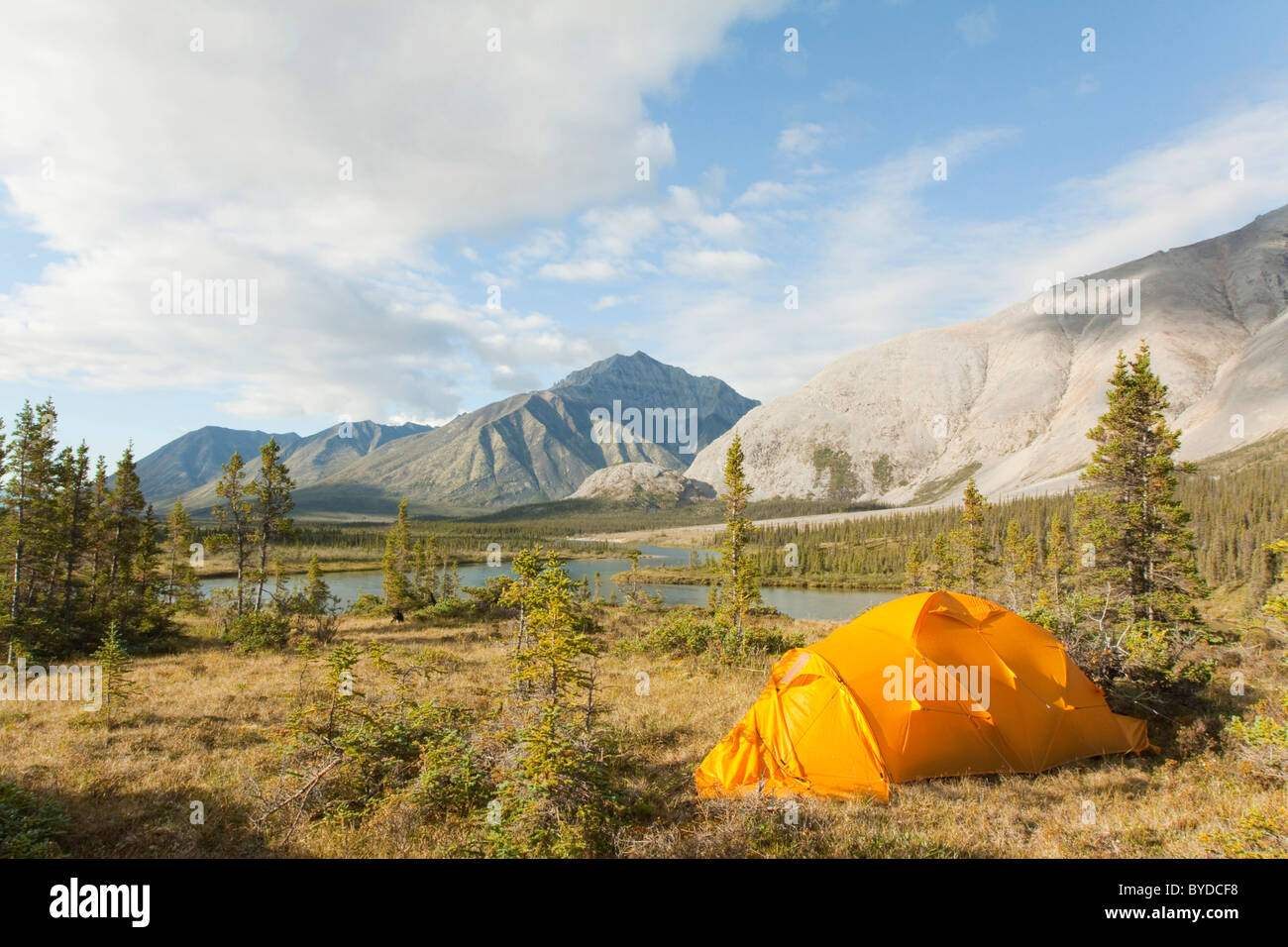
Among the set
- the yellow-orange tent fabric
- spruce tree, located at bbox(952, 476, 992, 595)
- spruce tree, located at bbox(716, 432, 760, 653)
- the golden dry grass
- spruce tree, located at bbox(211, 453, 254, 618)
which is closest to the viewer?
the golden dry grass

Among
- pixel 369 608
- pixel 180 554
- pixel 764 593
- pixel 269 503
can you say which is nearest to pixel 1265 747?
pixel 269 503

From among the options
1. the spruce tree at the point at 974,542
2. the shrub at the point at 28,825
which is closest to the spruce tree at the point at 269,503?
the shrub at the point at 28,825

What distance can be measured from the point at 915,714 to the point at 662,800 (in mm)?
5383

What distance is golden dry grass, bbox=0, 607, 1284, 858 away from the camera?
8023 millimetres

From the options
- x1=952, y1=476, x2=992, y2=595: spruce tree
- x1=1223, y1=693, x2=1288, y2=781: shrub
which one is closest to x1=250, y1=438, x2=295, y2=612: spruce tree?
x1=1223, y1=693, x2=1288, y2=781: shrub

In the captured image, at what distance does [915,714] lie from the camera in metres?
11.2

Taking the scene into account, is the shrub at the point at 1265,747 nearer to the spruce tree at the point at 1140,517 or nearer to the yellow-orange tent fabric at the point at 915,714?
the yellow-orange tent fabric at the point at 915,714

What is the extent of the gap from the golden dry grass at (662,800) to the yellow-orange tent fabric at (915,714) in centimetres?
51

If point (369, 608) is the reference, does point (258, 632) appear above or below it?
above

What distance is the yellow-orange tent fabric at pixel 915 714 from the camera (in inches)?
424

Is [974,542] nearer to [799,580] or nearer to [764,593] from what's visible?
[764,593]

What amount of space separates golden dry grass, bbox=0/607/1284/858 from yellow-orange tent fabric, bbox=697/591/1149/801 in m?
0.51

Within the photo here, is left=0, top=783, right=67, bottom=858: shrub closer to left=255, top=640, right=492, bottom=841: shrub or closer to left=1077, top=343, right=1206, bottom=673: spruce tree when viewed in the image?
left=255, top=640, right=492, bottom=841: shrub

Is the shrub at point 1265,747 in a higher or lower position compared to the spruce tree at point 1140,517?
lower
